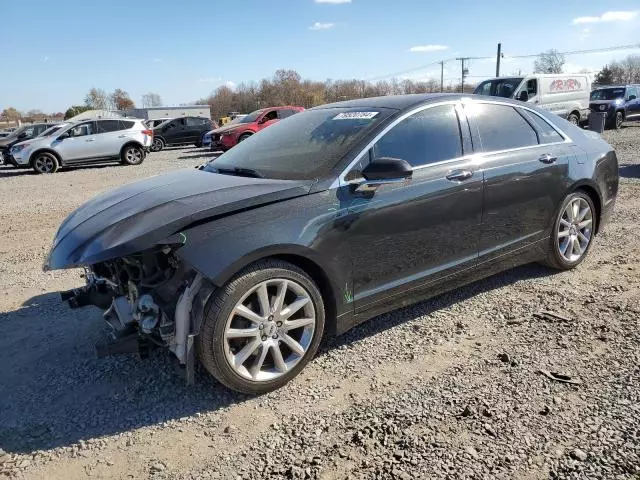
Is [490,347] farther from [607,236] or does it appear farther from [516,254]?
[607,236]

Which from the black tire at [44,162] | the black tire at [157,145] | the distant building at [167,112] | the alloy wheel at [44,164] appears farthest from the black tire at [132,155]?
the distant building at [167,112]

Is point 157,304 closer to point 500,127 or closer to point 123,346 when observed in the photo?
point 123,346

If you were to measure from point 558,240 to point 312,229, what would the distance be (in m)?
2.72

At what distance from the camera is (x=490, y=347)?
3.46 m

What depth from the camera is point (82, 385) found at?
3188mm

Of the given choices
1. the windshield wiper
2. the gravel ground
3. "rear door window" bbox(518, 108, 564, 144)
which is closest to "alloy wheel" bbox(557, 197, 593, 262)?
the gravel ground

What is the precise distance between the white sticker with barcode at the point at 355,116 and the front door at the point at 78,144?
585 inches

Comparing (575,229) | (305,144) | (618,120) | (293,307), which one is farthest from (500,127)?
(618,120)

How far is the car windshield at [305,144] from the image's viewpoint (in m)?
3.36

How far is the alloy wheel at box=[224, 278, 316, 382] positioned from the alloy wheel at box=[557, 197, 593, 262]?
2765mm

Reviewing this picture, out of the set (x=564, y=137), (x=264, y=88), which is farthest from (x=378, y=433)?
(x=264, y=88)

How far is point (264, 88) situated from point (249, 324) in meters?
86.3

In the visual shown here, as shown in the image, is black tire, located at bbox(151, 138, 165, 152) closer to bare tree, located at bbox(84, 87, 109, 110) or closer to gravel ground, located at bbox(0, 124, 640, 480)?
gravel ground, located at bbox(0, 124, 640, 480)

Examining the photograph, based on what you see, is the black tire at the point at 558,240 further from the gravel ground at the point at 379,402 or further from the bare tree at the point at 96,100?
the bare tree at the point at 96,100
